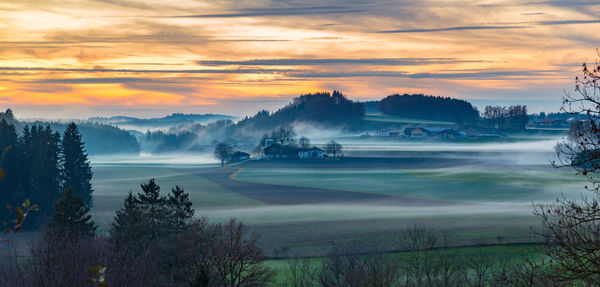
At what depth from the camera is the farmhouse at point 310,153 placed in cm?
16212

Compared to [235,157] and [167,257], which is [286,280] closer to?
[167,257]

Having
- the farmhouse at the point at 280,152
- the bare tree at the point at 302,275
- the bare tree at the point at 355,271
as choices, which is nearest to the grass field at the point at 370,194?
the bare tree at the point at 355,271

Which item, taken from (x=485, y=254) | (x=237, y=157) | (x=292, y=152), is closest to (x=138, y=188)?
(x=237, y=157)

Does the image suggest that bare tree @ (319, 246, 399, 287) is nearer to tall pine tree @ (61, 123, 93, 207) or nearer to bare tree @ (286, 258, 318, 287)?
bare tree @ (286, 258, 318, 287)

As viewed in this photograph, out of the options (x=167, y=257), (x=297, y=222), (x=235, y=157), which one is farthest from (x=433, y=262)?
(x=235, y=157)

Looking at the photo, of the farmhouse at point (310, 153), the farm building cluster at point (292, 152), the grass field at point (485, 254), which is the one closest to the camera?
the grass field at point (485, 254)

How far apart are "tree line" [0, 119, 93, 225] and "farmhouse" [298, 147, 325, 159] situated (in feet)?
281

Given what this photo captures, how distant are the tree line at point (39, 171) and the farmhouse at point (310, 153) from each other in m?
85.7

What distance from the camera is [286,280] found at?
3906cm

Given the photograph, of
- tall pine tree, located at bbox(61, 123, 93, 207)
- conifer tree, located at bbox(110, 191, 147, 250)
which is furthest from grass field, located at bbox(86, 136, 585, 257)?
conifer tree, located at bbox(110, 191, 147, 250)

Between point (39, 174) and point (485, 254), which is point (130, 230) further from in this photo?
point (39, 174)

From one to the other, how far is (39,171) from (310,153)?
313ft

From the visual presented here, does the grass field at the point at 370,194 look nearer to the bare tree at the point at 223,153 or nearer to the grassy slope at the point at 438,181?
the grassy slope at the point at 438,181

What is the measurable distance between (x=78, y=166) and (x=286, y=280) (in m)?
49.9
